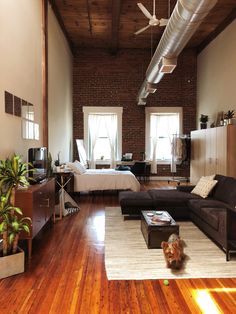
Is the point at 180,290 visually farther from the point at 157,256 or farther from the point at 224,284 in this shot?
the point at 157,256

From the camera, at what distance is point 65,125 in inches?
345

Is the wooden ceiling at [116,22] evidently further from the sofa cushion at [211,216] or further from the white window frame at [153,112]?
the sofa cushion at [211,216]

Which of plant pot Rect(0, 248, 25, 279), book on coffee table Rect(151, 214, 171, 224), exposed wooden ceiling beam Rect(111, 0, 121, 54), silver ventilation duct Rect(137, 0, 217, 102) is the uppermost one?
exposed wooden ceiling beam Rect(111, 0, 121, 54)

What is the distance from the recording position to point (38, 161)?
4.42 m

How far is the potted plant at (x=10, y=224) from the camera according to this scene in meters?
2.95

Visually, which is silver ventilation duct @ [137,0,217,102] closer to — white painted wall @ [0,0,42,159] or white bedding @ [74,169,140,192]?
white painted wall @ [0,0,42,159]

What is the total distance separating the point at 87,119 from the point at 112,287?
8412 millimetres

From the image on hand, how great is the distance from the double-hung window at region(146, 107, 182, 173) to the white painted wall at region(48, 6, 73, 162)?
3260 millimetres

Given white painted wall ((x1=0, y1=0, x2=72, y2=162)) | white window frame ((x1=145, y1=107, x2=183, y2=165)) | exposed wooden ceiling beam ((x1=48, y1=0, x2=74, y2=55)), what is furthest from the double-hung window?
white painted wall ((x1=0, y1=0, x2=72, y2=162))

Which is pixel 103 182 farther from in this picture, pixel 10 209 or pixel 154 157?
pixel 10 209

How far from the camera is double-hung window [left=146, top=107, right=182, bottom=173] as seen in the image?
424 inches

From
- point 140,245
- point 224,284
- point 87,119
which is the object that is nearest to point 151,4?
point 87,119

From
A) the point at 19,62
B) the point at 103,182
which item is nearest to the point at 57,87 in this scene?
the point at 103,182

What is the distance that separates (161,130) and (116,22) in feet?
14.5
